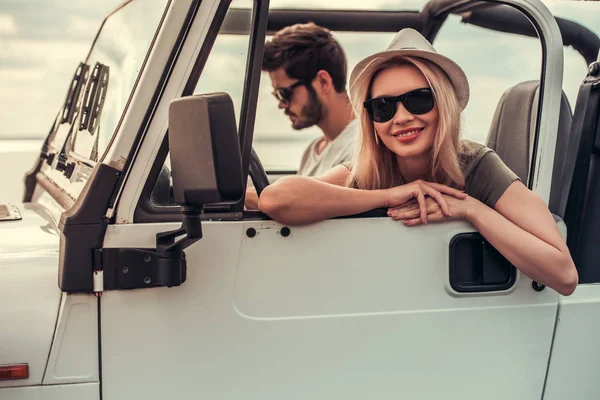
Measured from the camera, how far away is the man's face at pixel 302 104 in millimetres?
3348

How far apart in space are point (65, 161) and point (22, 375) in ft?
2.63

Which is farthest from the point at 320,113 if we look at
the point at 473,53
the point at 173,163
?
the point at 173,163

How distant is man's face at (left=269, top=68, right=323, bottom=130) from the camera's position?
3348mm

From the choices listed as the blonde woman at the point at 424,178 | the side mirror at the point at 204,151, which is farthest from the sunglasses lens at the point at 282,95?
the side mirror at the point at 204,151

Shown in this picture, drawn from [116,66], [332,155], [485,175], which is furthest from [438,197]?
[332,155]

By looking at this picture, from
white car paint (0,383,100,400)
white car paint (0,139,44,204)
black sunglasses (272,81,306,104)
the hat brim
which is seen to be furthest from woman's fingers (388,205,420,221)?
white car paint (0,139,44,204)

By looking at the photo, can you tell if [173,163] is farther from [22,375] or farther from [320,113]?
[320,113]

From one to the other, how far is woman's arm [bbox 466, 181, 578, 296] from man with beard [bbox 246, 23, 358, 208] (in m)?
1.35

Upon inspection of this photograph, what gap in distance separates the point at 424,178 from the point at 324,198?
15.8 inches

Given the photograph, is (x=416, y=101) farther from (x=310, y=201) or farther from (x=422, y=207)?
(x=310, y=201)

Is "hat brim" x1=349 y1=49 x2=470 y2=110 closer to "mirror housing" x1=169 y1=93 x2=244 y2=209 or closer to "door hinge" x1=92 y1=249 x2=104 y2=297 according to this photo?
"mirror housing" x1=169 y1=93 x2=244 y2=209

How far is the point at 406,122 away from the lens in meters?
2.01

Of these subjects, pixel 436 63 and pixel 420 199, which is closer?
pixel 420 199

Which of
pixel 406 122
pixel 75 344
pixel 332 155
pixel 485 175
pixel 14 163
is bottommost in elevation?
pixel 14 163
